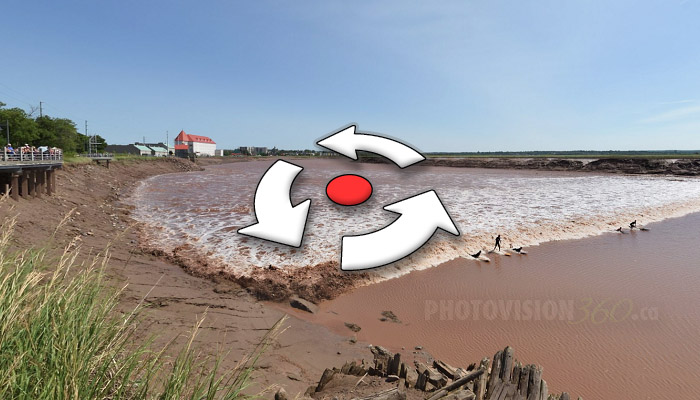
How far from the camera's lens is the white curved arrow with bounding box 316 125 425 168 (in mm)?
3867

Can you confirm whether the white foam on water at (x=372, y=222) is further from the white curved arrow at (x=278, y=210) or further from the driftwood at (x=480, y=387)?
the driftwood at (x=480, y=387)

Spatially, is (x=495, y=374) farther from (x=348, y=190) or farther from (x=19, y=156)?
(x=19, y=156)

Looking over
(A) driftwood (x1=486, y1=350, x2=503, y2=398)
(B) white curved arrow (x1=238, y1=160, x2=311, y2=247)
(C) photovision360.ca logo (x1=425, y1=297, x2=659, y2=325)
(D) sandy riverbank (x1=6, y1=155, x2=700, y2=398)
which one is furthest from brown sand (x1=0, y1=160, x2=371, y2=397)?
(C) photovision360.ca logo (x1=425, y1=297, x2=659, y2=325)

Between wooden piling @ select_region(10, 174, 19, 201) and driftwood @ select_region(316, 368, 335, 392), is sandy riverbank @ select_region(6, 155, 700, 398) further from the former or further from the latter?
wooden piling @ select_region(10, 174, 19, 201)

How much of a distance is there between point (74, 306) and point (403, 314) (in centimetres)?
594

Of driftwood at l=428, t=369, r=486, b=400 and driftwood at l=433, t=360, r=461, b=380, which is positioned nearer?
driftwood at l=428, t=369, r=486, b=400

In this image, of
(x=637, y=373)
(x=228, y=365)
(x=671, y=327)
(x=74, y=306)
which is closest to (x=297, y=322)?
(x=228, y=365)

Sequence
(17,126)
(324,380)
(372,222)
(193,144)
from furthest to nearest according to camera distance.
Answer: (193,144) → (17,126) → (372,222) → (324,380)

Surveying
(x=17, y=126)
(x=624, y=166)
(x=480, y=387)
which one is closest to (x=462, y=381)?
(x=480, y=387)

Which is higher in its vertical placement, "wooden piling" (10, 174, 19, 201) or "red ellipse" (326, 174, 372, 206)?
"red ellipse" (326, 174, 372, 206)

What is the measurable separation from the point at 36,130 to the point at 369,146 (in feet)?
176

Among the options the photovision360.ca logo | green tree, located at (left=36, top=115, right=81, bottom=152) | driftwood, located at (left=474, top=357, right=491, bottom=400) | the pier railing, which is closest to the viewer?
driftwood, located at (left=474, top=357, right=491, bottom=400)

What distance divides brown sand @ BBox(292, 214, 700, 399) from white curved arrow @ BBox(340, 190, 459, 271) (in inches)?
96.0

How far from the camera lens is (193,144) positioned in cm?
10588
